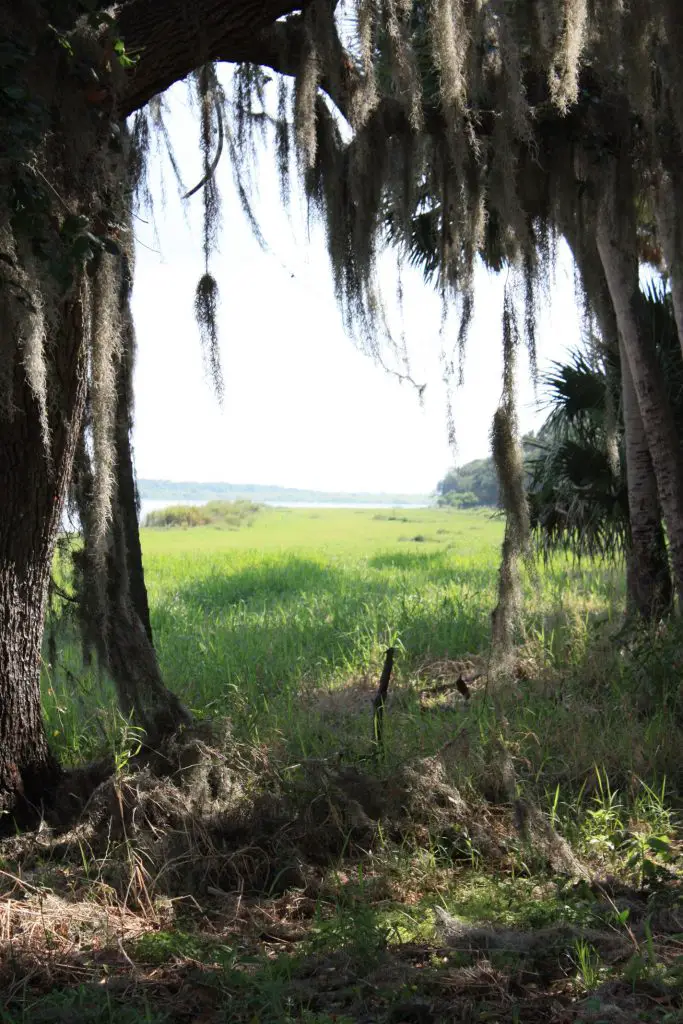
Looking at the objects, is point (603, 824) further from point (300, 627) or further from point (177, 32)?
point (300, 627)

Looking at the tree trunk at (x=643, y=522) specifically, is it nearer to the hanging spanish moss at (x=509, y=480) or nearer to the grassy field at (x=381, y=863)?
the grassy field at (x=381, y=863)

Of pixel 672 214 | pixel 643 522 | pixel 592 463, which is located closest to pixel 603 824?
pixel 672 214

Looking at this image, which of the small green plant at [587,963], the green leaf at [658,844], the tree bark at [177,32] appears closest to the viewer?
the small green plant at [587,963]

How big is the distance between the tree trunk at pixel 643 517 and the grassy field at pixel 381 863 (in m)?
0.42

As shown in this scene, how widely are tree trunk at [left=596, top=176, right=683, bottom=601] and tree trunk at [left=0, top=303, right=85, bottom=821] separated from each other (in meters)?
3.64

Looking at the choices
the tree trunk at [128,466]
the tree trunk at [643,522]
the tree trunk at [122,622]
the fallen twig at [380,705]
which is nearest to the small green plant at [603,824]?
the fallen twig at [380,705]

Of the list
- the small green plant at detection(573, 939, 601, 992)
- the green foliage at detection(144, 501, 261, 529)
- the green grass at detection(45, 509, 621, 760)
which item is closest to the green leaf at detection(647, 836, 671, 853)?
the small green plant at detection(573, 939, 601, 992)

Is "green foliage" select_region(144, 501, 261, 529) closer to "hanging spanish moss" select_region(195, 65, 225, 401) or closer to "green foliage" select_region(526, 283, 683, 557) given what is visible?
"green foliage" select_region(526, 283, 683, 557)

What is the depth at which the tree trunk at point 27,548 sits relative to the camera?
3.69 meters

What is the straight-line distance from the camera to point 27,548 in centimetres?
385

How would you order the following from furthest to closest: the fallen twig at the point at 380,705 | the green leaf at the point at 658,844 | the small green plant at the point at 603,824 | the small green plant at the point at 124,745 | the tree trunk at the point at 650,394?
the tree trunk at the point at 650,394 → the fallen twig at the point at 380,705 → the small green plant at the point at 124,745 → the small green plant at the point at 603,824 → the green leaf at the point at 658,844

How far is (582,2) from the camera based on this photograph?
4109 millimetres

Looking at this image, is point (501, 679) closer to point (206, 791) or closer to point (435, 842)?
point (435, 842)

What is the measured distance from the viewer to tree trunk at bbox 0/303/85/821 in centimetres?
369
